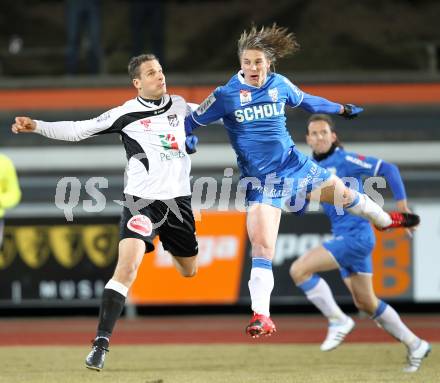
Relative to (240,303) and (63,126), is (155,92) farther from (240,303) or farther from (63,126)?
(240,303)

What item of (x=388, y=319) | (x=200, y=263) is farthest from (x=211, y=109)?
(x=200, y=263)

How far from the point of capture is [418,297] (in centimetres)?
1242

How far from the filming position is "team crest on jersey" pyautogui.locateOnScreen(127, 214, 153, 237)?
716 cm

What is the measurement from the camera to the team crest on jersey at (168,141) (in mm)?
7406

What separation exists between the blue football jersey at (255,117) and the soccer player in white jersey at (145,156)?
0.30 meters

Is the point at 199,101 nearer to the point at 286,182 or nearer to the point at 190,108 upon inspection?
the point at 190,108

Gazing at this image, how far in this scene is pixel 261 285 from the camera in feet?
23.4

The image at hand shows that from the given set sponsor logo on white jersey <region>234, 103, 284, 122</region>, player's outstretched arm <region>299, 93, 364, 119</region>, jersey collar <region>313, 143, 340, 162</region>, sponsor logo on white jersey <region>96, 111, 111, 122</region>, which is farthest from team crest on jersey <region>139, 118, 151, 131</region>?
jersey collar <region>313, 143, 340, 162</region>

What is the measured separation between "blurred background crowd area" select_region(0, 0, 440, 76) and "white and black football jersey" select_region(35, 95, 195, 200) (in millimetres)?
9449

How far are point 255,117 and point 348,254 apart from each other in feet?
6.82

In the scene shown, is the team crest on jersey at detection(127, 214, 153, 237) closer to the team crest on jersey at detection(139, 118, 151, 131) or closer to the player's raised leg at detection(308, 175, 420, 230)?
the team crest on jersey at detection(139, 118, 151, 131)

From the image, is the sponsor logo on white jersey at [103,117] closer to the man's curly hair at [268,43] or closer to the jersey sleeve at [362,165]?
the man's curly hair at [268,43]

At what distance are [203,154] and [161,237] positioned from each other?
7.72 meters

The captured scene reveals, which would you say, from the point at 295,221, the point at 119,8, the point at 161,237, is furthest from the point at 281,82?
the point at 119,8
